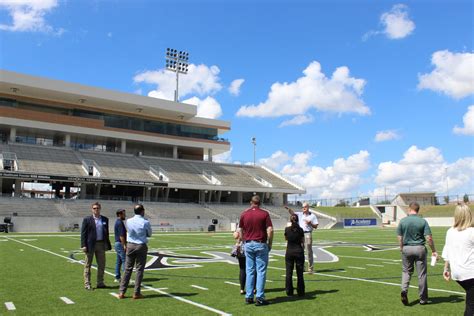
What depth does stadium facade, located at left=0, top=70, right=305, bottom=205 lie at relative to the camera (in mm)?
51438

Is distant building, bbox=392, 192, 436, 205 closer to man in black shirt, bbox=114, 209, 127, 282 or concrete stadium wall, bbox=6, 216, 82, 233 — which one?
concrete stadium wall, bbox=6, 216, 82, 233

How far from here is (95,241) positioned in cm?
1058

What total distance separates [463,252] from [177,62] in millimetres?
67641

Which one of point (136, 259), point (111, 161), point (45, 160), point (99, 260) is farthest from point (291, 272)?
point (111, 161)

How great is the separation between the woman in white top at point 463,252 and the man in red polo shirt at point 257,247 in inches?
127

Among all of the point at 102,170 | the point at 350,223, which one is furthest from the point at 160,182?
the point at 350,223

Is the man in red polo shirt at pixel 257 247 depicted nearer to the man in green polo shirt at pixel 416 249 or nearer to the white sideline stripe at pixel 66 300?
the man in green polo shirt at pixel 416 249

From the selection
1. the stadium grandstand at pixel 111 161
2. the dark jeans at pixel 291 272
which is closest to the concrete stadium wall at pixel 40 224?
the stadium grandstand at pixel 111 161

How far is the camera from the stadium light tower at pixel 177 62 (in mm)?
70562

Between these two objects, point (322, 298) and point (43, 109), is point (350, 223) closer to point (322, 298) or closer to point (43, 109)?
point (43, 109)

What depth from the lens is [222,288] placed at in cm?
1026

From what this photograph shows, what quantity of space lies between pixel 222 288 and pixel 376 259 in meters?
8.28

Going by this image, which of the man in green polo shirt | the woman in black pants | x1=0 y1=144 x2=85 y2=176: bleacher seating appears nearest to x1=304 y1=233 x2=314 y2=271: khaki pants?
the woman in black pants

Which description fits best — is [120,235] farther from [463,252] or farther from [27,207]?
[27,207]
